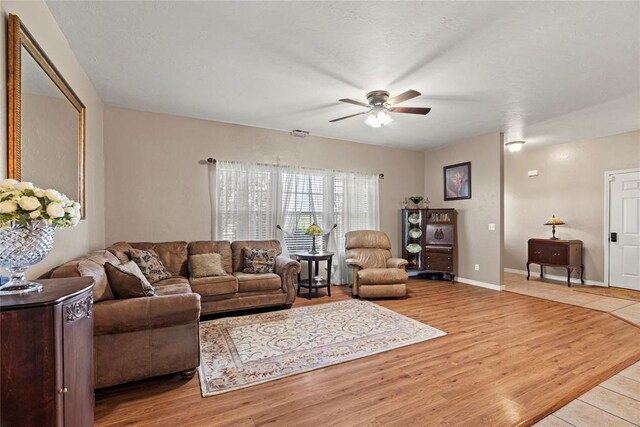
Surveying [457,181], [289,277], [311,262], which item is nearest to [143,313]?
[289,277]

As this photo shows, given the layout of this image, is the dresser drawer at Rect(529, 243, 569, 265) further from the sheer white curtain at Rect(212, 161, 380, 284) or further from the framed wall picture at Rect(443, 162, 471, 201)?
the sheer white curtain at Rect(212, 161, 380, 284)

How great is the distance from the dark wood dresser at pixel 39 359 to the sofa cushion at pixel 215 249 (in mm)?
2966

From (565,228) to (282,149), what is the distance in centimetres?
591

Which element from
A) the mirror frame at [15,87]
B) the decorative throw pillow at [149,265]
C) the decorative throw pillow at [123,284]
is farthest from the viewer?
the decorative throw pillow at [149,265]

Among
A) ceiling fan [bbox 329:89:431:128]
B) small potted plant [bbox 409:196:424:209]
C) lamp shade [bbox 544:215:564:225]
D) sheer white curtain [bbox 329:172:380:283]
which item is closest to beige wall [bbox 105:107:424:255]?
sheer white curtain [bbox 329:172:380:283]

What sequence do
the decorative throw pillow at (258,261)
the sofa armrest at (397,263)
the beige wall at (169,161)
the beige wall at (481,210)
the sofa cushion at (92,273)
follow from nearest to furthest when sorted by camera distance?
the sofa cushion at (92,273)
the beige wall at (169,161)
the decorative throw pillow at (258,261)
the sofa armrest at (397,263)
the beige wall at (481,210)

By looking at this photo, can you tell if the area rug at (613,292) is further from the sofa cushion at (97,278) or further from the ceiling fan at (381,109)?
the sofa cushion at (97,278)

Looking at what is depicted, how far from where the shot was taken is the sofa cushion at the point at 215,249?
4199 millimetres

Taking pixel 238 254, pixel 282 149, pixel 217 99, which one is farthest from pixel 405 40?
Result: pixel 238 254

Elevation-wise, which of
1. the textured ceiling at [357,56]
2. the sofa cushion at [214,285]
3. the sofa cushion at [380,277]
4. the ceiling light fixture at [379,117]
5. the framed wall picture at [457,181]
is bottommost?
the sofa cushion at [380,277]

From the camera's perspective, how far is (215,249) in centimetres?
429

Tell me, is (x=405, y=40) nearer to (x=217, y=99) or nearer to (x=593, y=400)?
(x=217, y=99)

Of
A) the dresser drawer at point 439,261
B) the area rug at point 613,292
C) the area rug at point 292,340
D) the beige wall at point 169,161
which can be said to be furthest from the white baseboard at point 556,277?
the beige wall at point 169,161

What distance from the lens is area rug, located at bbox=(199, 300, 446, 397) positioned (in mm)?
2429
